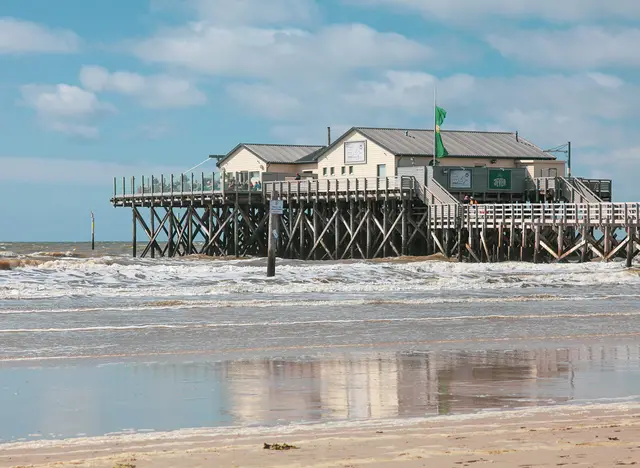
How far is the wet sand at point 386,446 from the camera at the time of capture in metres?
8.29

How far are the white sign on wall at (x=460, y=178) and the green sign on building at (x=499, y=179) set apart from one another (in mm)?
1461

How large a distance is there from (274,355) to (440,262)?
3104 centimetres

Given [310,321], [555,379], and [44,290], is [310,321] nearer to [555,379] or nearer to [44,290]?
[555,379]

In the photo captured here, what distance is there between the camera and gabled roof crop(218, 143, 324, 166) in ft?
212

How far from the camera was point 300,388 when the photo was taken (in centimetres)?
1248

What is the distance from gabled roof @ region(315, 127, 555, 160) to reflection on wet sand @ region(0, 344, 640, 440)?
41977 mm

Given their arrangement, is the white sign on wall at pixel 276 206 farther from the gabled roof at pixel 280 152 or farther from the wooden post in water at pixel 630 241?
the gabled roof at pixel 280 152

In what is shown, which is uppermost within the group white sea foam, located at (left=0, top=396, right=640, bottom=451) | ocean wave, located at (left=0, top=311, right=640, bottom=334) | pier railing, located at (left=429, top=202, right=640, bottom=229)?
pier railing, located at (left=429, top=202, right=640, bottom=229)

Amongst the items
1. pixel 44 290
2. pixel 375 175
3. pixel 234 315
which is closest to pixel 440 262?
pixel 375 175

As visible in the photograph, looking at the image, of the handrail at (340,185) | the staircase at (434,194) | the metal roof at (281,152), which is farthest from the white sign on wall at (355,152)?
the staircase at (434,194)

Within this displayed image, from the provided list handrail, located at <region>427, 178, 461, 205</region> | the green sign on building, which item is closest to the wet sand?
handrail, located at <region>427, 178, 461, 205</region>

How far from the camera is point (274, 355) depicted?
51.8 ft

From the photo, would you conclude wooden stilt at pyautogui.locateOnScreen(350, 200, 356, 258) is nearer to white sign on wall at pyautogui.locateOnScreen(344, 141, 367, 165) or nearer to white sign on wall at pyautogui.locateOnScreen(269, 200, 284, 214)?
white sign on wall at pyautogui.locateOnScreen(344, 141, 367, 165)

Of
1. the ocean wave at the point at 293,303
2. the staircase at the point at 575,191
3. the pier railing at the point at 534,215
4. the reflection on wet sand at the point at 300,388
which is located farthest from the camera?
the staircase at the point at 575,191
